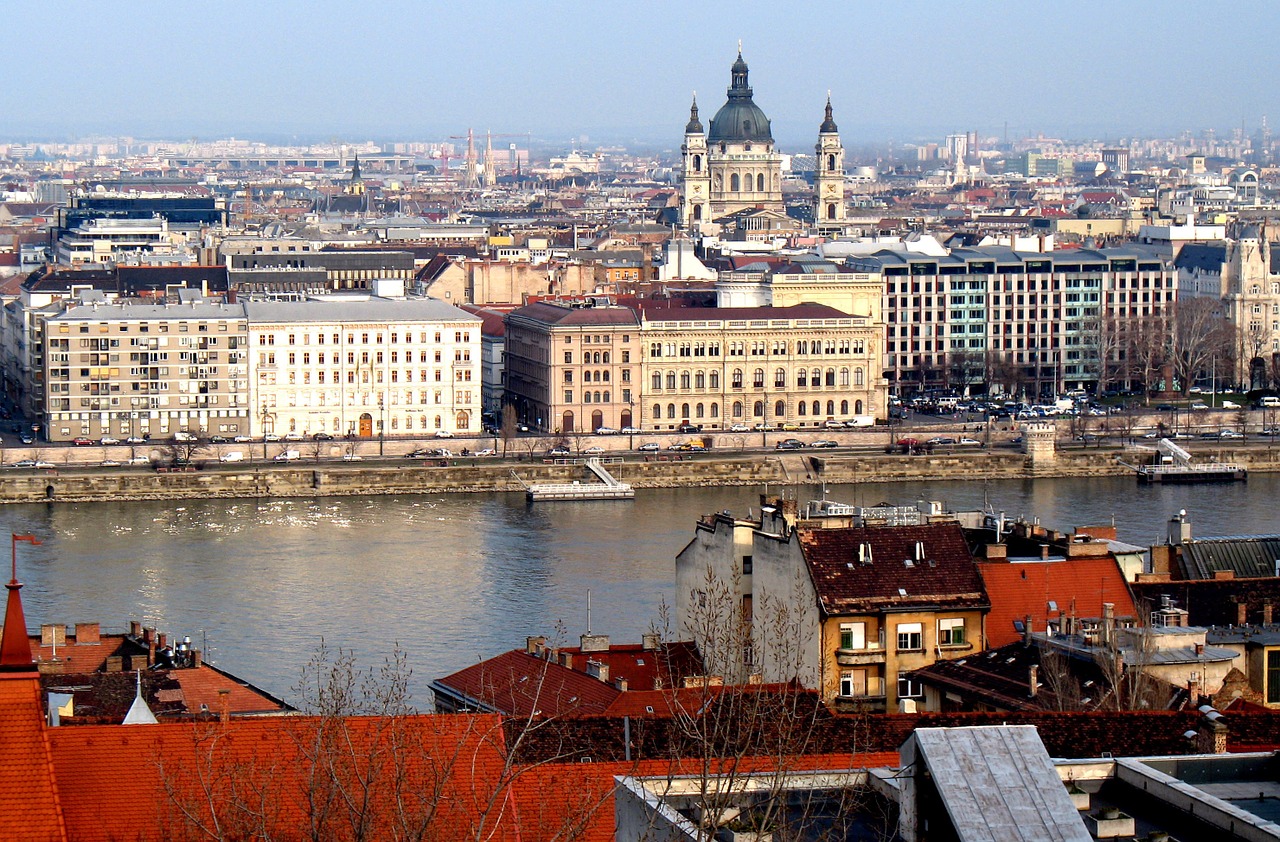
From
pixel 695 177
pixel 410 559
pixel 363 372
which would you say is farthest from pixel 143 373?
pixel 695 177

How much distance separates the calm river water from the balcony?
240cm

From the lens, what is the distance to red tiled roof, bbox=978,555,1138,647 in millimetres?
11094

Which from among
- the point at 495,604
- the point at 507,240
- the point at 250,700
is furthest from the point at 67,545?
the point at 507,240

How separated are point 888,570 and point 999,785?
19.0 ft

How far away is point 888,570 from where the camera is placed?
1089cm

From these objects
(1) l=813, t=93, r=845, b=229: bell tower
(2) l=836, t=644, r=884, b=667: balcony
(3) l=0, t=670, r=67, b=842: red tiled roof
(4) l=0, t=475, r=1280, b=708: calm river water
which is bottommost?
(4) l=0, t=475, r=1280, b=708: calm river water

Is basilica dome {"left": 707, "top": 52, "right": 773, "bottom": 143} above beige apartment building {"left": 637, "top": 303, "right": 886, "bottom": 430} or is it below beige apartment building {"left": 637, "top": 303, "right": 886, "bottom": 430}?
above

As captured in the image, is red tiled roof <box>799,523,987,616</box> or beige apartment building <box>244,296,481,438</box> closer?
red tiled roof <box>799,523,987,616</box>

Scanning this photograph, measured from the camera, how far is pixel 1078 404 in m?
33.6

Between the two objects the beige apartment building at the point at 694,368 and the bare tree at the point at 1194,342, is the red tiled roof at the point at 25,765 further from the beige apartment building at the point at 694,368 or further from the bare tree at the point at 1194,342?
the bare tree at the point at 1194,342

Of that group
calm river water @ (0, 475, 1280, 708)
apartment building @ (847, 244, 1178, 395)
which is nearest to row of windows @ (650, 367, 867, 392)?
apartment building @ (847, 244, 1178, 395)

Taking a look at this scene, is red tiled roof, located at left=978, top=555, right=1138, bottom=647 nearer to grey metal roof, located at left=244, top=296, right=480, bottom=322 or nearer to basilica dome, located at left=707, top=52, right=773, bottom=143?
grey metal roof, located at left=244, top=296, right=480, bottom=322

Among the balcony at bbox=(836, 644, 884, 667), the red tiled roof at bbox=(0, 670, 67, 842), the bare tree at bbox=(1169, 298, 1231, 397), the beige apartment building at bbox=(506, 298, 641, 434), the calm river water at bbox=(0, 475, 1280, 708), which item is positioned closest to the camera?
the red tiled roof at bbox=(0, 670, 67, 842)

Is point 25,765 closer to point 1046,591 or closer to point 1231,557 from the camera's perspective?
point 1046,591
